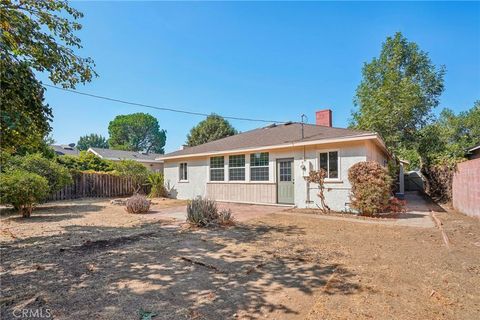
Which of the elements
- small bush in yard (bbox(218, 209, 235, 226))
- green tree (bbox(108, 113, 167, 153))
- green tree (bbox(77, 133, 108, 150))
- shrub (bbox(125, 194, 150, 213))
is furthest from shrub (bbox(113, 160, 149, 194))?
green tree (bbox(77, 133, 108, 150))

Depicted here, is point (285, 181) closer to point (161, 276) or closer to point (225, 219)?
point (225, 219)

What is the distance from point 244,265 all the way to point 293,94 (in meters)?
16.5

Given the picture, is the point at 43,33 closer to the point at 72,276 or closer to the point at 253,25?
the point at 72,276

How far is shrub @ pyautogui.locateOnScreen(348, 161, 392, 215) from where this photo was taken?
356 inches

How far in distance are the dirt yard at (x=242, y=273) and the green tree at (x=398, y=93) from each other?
12760 mm

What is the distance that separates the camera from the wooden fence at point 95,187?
16.1 m

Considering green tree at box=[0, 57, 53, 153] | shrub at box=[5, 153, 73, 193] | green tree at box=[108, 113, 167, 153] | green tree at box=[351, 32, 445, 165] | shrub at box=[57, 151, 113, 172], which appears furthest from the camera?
green tree at box=[108, 113, 167, 153]

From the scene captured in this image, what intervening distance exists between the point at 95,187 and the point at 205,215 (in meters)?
13.1

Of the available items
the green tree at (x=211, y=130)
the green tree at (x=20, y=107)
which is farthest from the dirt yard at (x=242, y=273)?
the green tree at (x=211, y=130)

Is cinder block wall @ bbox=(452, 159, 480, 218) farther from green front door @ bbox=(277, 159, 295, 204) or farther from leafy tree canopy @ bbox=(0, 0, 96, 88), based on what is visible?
leafy tree canopy @ bbox=(0, 0, 96, 88)

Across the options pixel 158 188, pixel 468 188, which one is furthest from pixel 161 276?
pixel 158 188

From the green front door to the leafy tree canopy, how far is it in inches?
335

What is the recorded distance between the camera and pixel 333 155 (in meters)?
10.9

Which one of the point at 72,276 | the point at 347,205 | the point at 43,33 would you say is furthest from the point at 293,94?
the point at 72,276
